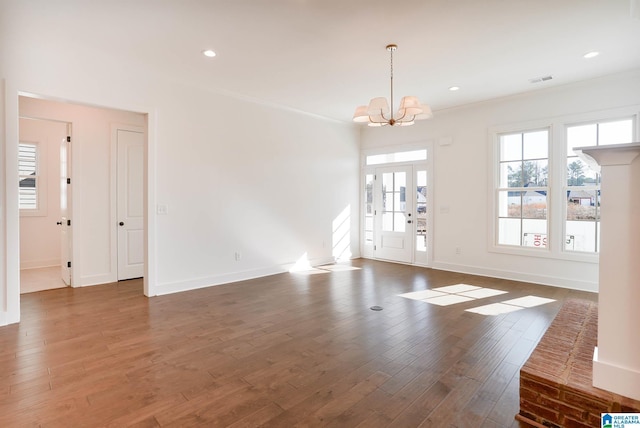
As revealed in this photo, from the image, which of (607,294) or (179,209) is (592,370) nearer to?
(607,294)

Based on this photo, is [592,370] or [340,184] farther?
[340,184]

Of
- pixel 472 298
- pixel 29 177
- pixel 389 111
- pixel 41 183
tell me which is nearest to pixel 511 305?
pixel 472 298

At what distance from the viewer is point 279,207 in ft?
19.9

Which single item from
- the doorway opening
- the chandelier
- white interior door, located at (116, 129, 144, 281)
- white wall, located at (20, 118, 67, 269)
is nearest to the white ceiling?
the chandelier

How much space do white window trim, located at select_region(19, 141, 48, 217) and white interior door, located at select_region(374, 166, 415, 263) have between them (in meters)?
6.92

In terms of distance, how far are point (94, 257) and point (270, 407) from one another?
455 centimetres

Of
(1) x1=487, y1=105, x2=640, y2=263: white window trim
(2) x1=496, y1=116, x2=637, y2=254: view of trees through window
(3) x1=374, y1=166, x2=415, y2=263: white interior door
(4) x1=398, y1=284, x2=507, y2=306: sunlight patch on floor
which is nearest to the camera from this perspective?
(4) x1=398, y1=284, x2=507, y2=306: sunlight patch on floor

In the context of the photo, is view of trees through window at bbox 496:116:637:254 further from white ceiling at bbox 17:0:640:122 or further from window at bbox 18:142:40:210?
window at bbox 18:142:40:210

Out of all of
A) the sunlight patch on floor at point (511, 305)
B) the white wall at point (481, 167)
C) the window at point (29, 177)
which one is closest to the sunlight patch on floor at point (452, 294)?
the sunlight patch on floor at point (511, 305)

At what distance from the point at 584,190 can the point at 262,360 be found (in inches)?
205

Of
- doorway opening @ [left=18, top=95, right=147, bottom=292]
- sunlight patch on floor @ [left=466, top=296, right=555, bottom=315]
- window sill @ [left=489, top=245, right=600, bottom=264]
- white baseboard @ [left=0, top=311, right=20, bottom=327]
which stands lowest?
sunlight patch on floor @ [left=466, top=296, right=555, bottom=315]

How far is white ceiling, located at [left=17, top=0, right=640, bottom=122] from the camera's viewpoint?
295 centimetres

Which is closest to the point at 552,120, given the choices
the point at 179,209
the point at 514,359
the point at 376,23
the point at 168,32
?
the point at 376,23

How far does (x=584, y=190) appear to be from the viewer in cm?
489
